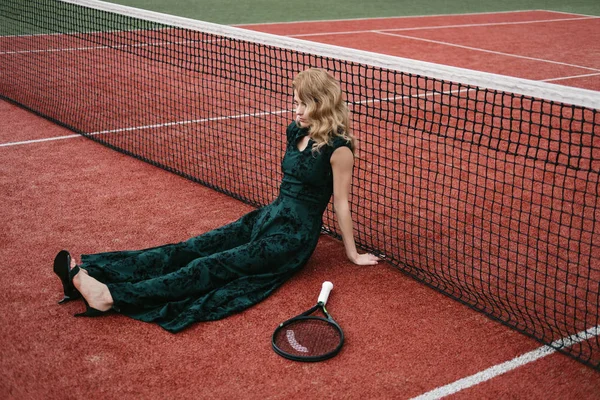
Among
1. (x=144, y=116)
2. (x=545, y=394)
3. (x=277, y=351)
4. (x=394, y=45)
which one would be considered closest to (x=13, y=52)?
(x=144, y=116)

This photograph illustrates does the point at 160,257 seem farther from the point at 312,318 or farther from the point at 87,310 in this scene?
the point at 312,318

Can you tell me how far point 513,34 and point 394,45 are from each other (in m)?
3.98

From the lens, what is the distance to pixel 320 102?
459 cm

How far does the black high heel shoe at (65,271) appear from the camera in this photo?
14.0 feet

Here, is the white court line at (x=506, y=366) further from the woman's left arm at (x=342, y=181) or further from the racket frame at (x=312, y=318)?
the woman's left arm at (x=342, y=181)

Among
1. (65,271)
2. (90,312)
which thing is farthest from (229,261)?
(65,271)

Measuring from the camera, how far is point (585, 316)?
4285 millimetres

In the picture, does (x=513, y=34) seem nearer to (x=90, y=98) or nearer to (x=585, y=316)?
(x=90, y=98)

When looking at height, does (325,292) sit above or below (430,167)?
above

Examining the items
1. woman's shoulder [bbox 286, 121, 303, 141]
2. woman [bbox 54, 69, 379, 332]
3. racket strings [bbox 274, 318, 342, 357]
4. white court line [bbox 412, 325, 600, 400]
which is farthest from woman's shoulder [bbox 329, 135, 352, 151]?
white court line [bbox 412, 325, 600, 400]

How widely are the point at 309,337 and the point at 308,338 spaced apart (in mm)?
14

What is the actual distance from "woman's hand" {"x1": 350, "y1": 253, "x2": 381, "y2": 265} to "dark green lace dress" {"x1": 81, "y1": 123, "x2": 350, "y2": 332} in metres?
0.34

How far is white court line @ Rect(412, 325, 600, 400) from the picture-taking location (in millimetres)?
3680

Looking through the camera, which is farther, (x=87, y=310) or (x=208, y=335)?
(x=87, y=310)
